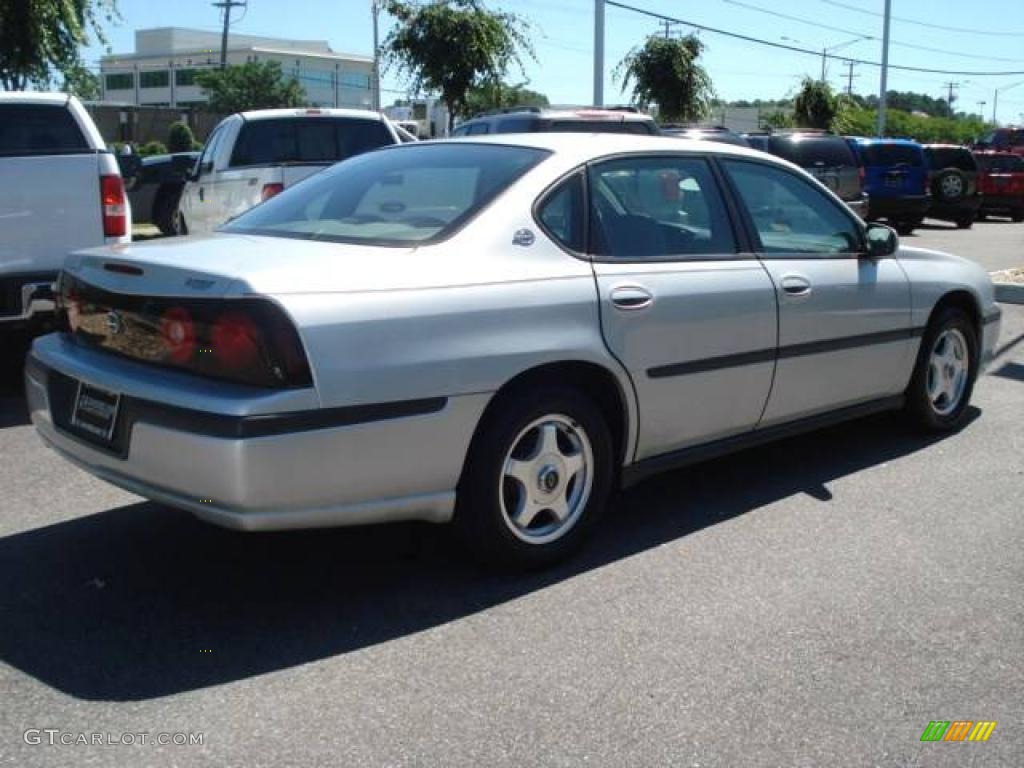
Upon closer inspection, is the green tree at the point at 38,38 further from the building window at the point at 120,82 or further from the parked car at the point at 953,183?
the building window at the point at 120,82

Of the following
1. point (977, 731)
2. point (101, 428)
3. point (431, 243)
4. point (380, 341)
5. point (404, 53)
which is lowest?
point (977, 731)

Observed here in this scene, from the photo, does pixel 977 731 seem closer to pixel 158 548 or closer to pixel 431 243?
pixel 431 243

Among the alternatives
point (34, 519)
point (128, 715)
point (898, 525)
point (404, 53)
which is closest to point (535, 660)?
point (128, 715)

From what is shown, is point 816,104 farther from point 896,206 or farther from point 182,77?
point 182,77

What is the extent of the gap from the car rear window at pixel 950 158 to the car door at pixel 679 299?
20.5 metres

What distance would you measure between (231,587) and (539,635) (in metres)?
1.13

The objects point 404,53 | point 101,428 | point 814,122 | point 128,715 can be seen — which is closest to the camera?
point 128,715

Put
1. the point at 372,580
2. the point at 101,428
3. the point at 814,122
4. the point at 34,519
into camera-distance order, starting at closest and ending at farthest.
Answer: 1. the point at 101,428
2. the point at 372,580
3. the point at 34,519
4. the point at 814,122

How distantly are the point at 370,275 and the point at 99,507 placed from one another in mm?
1931

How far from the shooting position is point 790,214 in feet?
17.3

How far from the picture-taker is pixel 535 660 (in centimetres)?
346

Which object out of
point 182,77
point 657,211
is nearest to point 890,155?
Result: point 657,211

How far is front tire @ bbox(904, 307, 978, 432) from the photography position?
5902mm

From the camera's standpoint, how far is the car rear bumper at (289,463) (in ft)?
11.0
